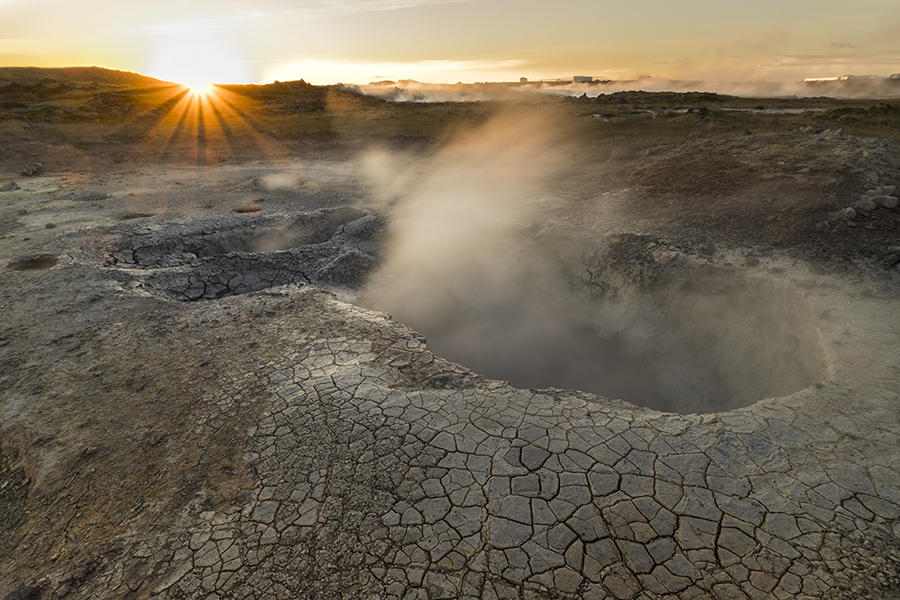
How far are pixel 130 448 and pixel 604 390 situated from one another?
538 centimetres

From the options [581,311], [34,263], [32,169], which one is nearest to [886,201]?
[581,311]

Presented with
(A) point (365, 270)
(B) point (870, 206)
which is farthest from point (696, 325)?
(A) point (365, 270)

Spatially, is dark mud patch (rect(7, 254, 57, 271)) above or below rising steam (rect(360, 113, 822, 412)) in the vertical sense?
above

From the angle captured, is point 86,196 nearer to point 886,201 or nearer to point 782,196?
point 782,196

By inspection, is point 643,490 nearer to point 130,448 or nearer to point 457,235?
point 130,448

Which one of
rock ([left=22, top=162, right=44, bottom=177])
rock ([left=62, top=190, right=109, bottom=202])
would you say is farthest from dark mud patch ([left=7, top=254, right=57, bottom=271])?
rock ([left=22, top=162, right=44, bottom=177])

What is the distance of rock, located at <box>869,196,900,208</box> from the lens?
5.59m

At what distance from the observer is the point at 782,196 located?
6441 mm

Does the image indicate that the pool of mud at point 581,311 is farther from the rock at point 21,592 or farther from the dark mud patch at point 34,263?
the rock at point 21,592

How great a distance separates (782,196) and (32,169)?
1810 cm

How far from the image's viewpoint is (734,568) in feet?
6.84

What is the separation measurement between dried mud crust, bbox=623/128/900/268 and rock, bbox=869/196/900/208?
85 millimetres

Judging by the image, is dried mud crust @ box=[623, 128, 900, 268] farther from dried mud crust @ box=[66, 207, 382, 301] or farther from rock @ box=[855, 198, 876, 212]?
dried mud crust @ box=[66, 207, 382, 301]

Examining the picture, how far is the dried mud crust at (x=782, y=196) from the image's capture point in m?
5.33
